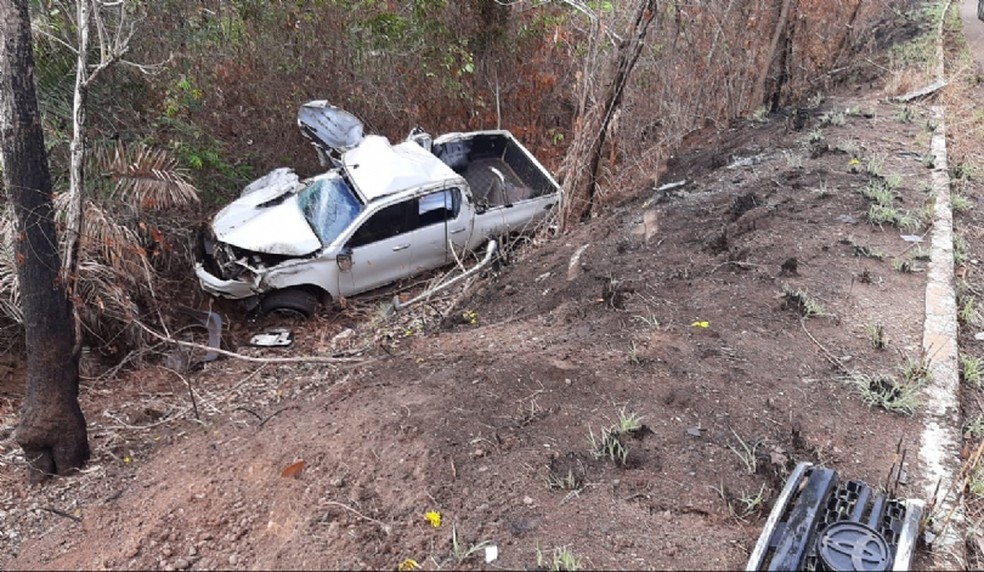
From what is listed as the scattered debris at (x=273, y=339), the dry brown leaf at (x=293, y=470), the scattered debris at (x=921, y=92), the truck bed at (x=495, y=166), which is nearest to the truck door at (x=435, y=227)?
the truck bed at (x=495, y=166)

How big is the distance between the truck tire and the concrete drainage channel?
5.43 m

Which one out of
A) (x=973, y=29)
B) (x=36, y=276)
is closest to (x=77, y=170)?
(x=36, y=276)

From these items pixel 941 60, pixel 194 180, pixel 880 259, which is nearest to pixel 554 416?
pixel 880 259

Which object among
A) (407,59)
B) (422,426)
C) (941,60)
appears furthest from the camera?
(941,60)

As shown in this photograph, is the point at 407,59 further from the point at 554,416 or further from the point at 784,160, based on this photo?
the point at 554,416

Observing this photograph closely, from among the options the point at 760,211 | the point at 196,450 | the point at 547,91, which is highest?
the point at 547,91

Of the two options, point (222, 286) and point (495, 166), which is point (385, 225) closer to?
point (222, 286)

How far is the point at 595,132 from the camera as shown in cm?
754

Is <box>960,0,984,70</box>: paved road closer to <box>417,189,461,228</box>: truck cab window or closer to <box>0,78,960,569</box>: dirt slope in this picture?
<box>0,78,960,569</box>: dirt slope

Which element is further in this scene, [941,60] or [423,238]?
[941,60]

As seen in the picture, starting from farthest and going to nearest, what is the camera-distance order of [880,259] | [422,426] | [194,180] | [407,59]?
1. [407,59]
2. [194,180]
3. [880,259]
4. [422,426]

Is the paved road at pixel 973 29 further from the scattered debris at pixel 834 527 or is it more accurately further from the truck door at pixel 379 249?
the scattered debris at pixel 834 527

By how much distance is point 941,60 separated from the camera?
11094mm

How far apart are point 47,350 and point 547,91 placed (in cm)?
892
